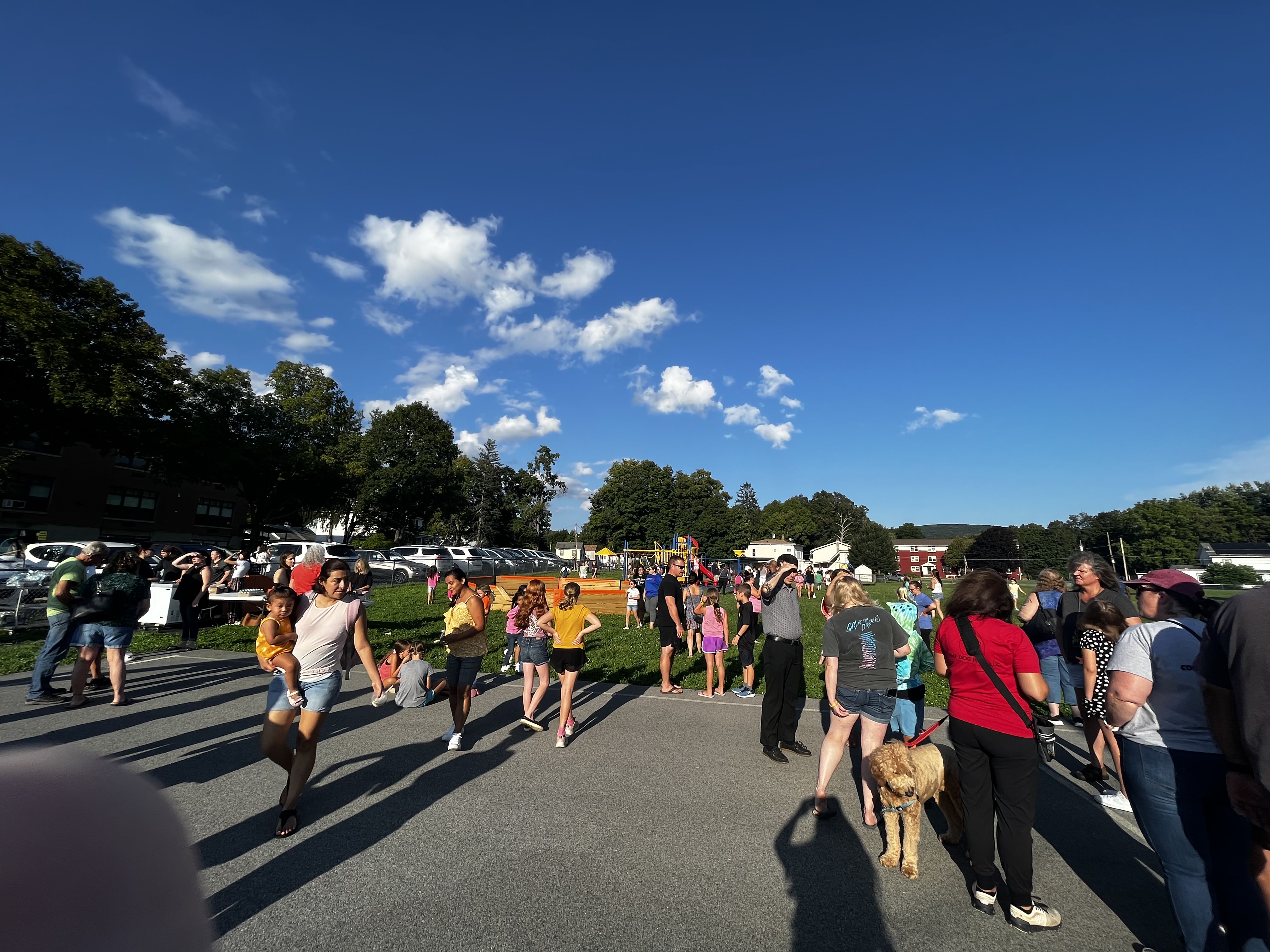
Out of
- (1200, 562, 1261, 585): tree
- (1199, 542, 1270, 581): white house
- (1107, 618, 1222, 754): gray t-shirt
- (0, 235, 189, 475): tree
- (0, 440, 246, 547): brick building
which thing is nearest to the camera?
(1107, 618, 1222, 754): gray t-shirt

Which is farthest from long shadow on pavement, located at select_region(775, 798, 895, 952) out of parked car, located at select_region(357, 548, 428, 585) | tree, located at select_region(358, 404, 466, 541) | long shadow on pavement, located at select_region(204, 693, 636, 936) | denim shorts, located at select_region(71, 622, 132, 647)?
tree, located at select_region(358, 404, 466, 541)

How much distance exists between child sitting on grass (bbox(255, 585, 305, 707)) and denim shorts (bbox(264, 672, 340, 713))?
35 mm

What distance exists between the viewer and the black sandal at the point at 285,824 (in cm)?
423

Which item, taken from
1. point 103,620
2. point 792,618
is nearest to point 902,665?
point 792,618

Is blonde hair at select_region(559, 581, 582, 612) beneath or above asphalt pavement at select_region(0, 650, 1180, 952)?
above

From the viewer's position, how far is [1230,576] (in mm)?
56188

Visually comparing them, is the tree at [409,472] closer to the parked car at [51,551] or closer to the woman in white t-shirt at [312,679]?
the parked car at [51,551]

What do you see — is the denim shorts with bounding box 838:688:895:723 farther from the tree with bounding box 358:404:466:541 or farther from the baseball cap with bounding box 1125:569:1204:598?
the tree with bounding box 358:404:466:541

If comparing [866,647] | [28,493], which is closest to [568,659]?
[866,647]

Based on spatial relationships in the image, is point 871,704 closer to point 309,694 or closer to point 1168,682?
point 1168,682

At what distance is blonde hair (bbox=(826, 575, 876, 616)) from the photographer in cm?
512

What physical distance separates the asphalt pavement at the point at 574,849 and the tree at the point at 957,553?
112429 mm

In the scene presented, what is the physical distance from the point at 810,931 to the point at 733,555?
214 ft

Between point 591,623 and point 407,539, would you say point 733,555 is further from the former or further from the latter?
point 591,623
